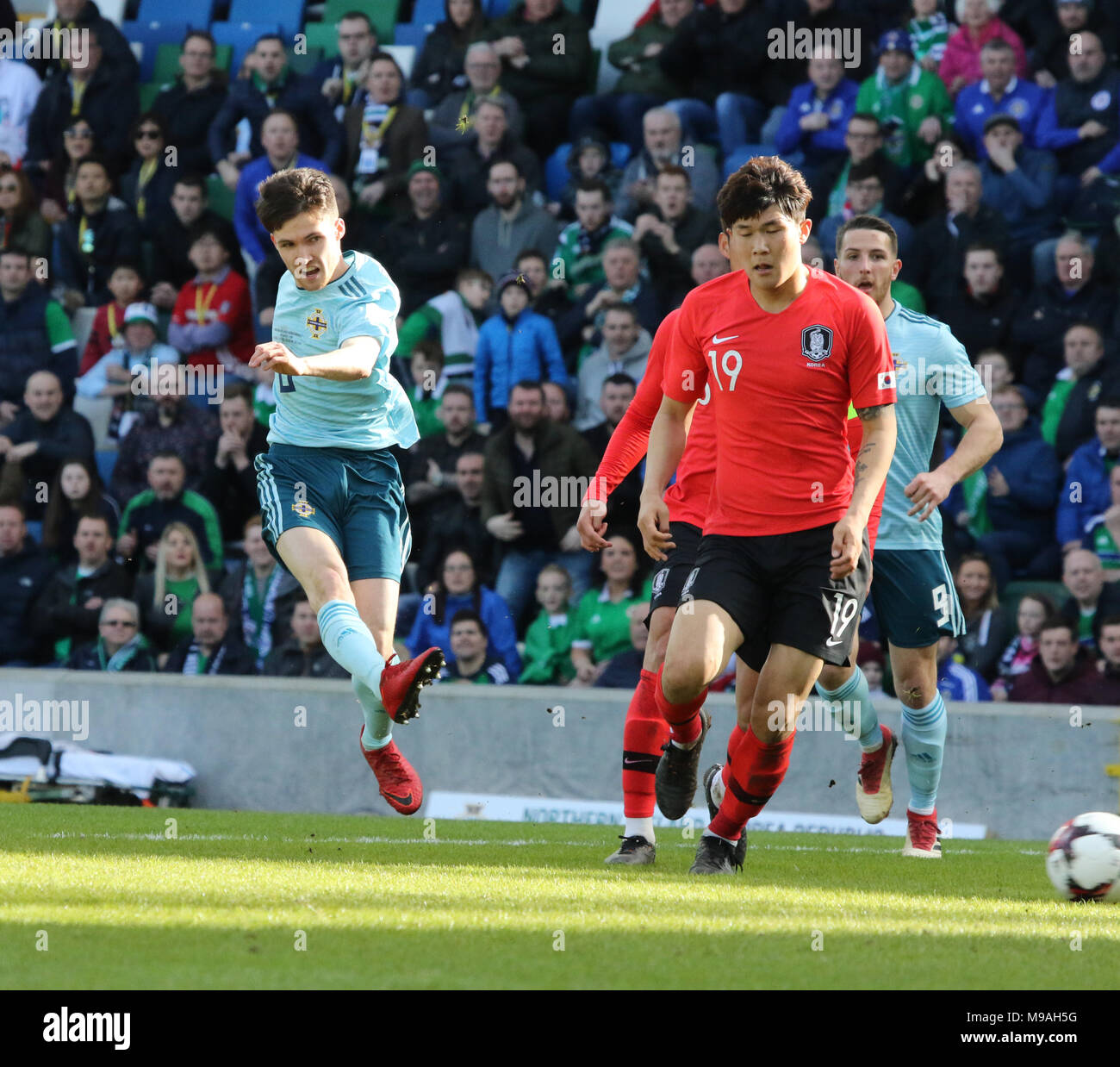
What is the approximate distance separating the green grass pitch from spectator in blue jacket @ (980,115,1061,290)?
6.28 meters

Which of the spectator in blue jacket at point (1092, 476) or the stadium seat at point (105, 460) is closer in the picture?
the spectator in blue jacket at point (1092, 476)

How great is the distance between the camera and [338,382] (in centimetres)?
698

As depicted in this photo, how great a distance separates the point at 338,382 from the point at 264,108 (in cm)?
842

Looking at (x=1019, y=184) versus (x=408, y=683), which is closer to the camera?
(x=408, y=683)

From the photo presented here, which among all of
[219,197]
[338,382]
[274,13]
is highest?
[274,13]

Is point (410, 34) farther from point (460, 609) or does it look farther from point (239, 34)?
point (460, 609)

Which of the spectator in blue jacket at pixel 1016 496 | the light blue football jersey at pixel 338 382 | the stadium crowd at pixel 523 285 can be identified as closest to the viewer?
the light blue football jersey at pixel 338 382

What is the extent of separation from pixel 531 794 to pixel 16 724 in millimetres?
3354

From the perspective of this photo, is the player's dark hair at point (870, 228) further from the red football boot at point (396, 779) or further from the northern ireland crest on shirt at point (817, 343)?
the red football boot at point (396, 779)

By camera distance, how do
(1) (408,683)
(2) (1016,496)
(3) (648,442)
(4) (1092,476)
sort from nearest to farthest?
1. (1) (408,683)
2. (3) (648,442)
3. (4) (1092,476)
4. (2) (1016,496)

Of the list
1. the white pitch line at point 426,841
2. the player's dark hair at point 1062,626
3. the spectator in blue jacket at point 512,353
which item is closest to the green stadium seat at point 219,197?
the spectator in blue jacket at point 512,353

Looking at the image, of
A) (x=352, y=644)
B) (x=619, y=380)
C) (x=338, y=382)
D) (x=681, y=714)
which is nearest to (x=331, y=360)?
(x=338, y=382)

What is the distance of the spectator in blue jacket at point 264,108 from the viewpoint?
1445 centimetres

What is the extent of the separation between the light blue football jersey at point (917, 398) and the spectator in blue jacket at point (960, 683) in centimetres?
335
